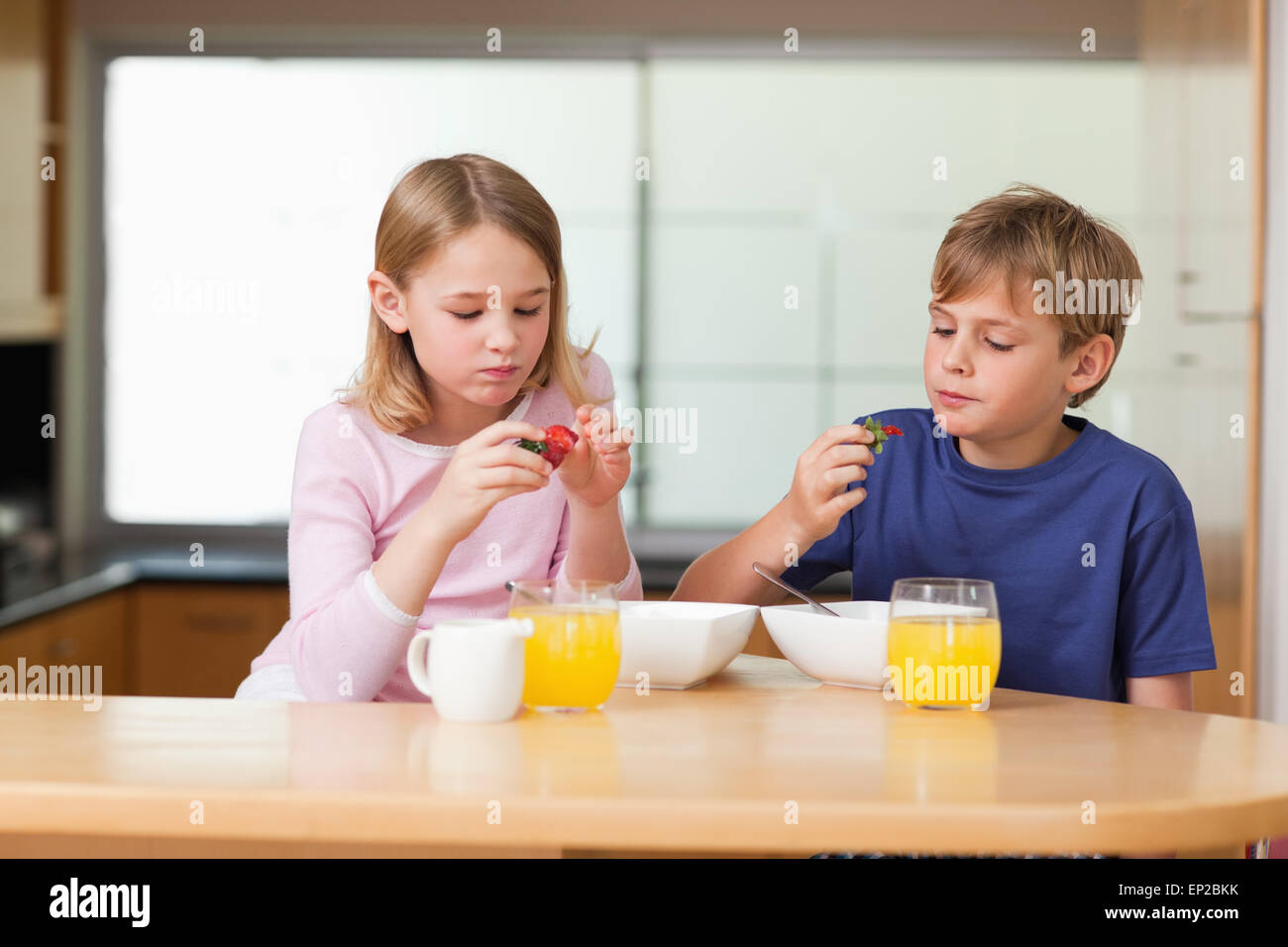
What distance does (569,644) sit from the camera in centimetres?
120

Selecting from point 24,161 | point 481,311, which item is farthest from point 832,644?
point 24,161

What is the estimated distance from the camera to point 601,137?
3.87 meters

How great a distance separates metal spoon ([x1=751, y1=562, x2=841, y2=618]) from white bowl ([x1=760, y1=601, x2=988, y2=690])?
42mm

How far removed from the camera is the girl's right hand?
4.27 ft

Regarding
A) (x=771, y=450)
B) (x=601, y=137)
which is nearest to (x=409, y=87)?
(x=601, y=137)

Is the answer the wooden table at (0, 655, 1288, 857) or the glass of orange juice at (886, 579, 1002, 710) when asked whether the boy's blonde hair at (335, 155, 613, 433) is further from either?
the glass of orange juice at (886, 579, 1002, 710)

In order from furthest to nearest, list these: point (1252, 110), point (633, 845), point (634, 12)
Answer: point (634, 12), point (1252, 110), point (633, 845)

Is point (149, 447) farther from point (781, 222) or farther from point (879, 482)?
point (879, 482)

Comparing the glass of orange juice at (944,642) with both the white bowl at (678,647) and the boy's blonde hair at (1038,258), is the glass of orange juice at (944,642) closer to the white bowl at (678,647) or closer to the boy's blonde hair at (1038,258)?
the white bowl at (678,647)

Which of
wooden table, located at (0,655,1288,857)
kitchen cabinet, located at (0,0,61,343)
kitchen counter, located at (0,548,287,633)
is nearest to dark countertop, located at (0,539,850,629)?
kitchen counter, located at (0,548,287,633)

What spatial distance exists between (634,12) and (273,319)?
1.34 metres

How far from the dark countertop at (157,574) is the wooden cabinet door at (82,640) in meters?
0.03

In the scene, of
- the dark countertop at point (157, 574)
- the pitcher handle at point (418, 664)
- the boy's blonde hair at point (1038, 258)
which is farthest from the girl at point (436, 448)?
the dark countertop at point (157, 574)

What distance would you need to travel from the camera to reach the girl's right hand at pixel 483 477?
4.27ft
